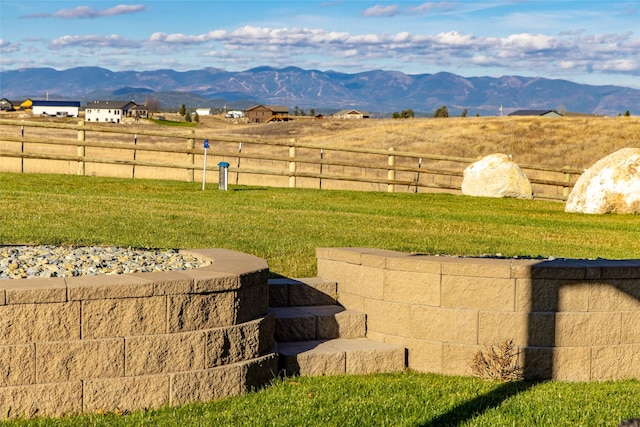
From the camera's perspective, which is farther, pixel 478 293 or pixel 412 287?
pixel 412 287

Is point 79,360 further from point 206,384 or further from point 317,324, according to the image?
point 317,324

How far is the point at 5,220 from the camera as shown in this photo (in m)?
11.7

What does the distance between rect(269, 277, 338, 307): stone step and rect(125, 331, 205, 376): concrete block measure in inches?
68.2

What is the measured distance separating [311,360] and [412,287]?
3.44 ft

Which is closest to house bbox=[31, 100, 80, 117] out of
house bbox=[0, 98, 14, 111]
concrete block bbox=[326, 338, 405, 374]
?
house bbox=[0, 98, 14, 111]

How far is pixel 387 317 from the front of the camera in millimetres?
7469

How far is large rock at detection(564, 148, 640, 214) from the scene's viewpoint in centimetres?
1886

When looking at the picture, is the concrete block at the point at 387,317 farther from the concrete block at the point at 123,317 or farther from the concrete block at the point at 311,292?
the concrete block at the point at 123,317

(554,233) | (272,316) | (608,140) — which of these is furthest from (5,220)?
(608,140)

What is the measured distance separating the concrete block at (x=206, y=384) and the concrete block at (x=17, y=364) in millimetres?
954

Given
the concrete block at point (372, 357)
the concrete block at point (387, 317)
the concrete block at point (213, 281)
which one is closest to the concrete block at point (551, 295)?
the concrete block at point (387, 317)

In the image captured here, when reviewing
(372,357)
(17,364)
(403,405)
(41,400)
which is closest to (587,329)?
(372,357)

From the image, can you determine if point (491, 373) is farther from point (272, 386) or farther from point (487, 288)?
point (272, 386)

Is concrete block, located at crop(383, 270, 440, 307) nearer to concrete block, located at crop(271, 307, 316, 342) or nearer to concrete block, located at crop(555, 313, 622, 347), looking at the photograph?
concrete block, located at crop(271, 307, 316, 342)
